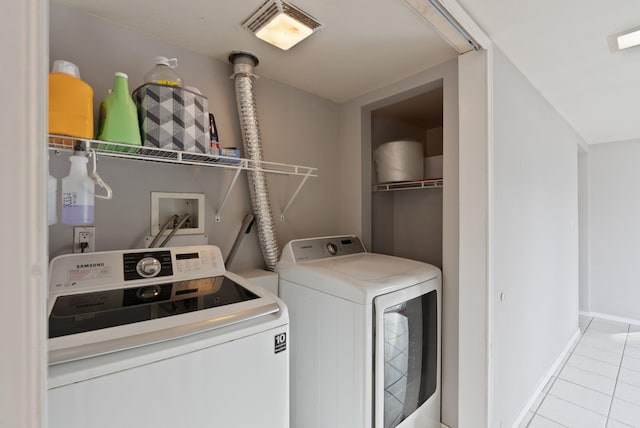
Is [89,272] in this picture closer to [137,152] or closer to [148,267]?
[148,267]

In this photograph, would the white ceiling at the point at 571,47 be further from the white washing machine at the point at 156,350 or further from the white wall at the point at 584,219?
the white washing machine at the point at 156,350

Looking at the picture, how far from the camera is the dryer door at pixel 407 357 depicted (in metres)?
1.31

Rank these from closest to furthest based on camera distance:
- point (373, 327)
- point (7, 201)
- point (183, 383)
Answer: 1. point (7, 201)
2. point (183, 383)
3. point (373, 327)

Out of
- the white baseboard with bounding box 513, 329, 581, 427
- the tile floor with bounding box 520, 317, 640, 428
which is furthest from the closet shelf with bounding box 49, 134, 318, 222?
the tile floor with bounding box 520, 317, 640, 428

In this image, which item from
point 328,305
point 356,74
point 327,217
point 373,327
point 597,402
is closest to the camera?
point 373,327

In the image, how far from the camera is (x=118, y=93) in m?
1.12

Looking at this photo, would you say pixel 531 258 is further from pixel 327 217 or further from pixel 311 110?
pixel 311 110

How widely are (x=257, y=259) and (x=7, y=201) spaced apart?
153 centimetres

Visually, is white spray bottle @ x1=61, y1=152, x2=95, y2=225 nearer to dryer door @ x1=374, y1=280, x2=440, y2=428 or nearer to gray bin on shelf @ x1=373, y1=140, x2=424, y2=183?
dryer door @ x1=374, y1=280, x2=440, y2=428

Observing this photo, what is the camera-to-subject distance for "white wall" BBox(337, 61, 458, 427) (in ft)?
5.51

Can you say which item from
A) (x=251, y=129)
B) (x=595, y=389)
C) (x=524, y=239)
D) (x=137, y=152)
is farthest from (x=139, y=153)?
(x=595, y=389)

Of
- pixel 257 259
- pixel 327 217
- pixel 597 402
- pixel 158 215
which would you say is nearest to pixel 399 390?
pixel 257 259

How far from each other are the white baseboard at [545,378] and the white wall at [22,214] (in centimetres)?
250

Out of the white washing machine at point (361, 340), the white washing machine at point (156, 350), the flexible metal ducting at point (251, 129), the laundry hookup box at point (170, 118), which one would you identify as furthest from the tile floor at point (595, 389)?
the laundry hookup box at point (170, 118)
